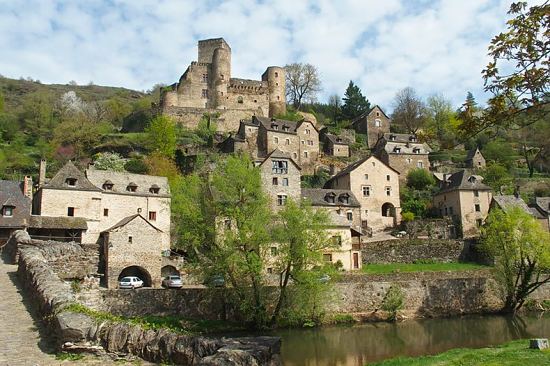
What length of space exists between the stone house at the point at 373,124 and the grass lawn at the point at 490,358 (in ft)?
203

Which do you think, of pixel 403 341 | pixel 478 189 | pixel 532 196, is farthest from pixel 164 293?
pixel 532 196

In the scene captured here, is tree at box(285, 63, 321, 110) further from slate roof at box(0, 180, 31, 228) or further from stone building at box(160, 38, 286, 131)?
slate roof at box(0, 180, 31, 228)

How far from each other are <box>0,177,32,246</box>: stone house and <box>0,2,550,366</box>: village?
13cm

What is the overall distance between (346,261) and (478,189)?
20626mm

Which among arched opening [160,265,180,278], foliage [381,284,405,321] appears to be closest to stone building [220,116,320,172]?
arched opening [160,265,180,278]

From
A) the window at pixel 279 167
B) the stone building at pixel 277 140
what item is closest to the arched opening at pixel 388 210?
the stone building at pixel 277 140

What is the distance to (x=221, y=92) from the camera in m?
84.1

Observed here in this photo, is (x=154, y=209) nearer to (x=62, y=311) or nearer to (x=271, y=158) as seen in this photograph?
(x=271, y=158)

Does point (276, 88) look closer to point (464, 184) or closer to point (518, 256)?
point (464, 184)

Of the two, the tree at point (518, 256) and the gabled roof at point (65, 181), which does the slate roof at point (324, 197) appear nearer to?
the tree at point (518, 256)

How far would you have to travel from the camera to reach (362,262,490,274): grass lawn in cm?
4255

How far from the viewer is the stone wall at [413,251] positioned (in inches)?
1781

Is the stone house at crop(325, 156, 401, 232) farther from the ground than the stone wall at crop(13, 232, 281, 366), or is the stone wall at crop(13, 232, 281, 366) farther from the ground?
the stone house at crop(325, 156, 401, 232)

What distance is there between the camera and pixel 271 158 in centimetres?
4769
